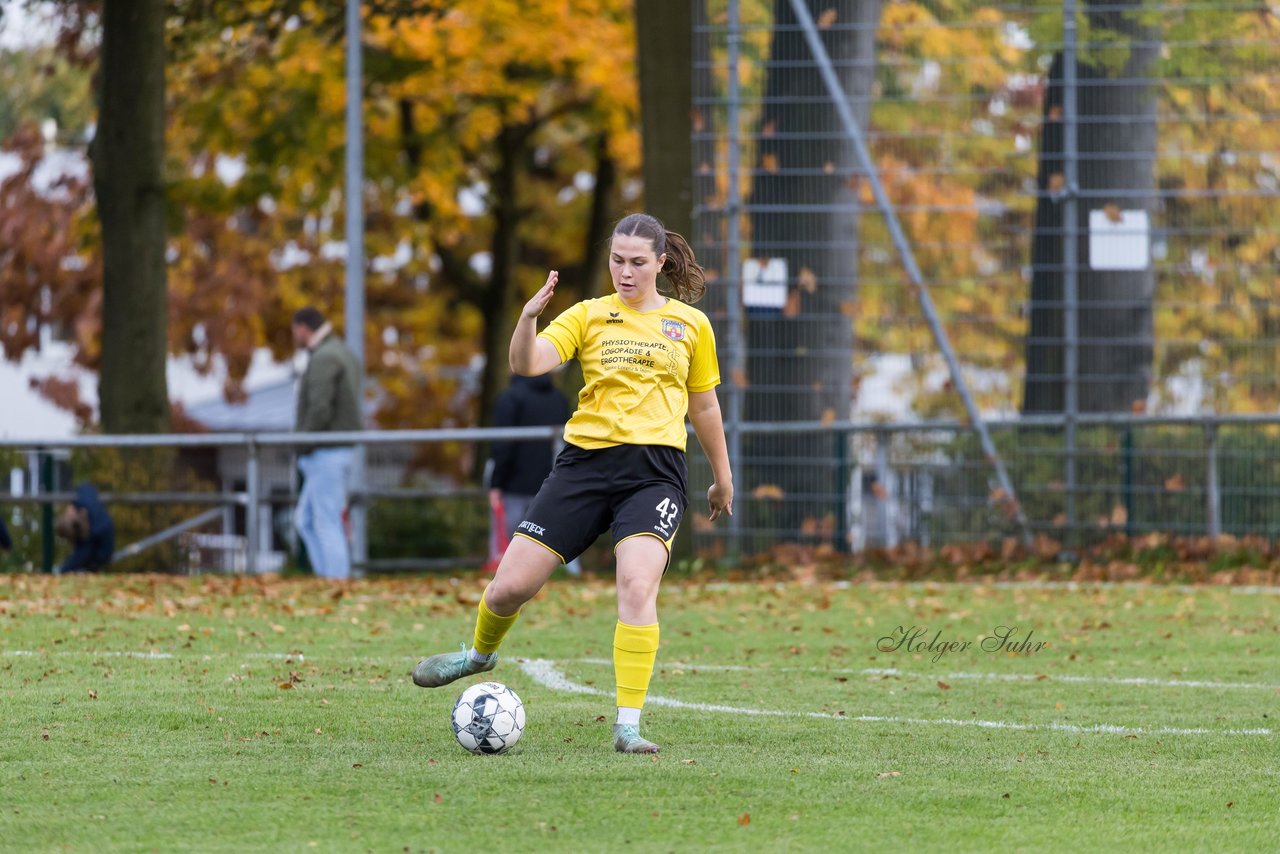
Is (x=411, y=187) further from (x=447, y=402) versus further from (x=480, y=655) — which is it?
(x=480, y=655)

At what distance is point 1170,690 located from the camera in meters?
8.58

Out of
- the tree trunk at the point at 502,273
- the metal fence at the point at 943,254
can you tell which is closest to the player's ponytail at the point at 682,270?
the metal fence at the point at 943,254

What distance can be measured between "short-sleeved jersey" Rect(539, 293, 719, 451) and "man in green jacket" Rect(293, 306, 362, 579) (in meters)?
8.03

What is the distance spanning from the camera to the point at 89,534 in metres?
15.8

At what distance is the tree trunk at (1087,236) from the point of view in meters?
16.1

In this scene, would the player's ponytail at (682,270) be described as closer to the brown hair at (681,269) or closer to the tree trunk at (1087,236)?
the brown hair at (681,269)

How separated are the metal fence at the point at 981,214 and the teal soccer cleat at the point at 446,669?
887cm

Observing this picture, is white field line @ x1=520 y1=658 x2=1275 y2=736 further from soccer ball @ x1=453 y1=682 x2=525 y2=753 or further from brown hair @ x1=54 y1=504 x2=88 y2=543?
brown hair @ x1=54 y1=504 x2=88 y2=543

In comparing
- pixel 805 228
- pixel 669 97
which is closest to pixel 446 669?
pixel 805 228

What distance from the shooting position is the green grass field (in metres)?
5.28

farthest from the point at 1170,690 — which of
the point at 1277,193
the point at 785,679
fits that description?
the point at 1277,193

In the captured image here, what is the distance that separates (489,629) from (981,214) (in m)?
10.0

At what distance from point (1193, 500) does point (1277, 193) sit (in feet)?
9.05

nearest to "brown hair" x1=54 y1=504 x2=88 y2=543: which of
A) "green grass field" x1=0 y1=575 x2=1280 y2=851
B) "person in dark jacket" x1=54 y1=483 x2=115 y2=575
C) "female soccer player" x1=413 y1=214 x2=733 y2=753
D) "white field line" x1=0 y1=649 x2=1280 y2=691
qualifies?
"person in dark jacket" x1=54 y1=483 x2=115 y2=575
